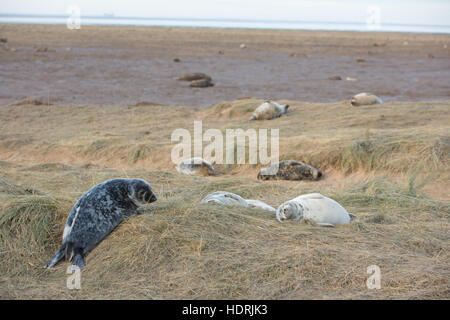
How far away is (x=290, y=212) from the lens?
3.88 metres

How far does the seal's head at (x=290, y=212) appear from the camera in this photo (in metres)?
3.88

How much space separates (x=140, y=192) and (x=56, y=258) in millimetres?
880

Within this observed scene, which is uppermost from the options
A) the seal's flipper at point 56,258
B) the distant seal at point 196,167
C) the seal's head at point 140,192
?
the seal's head at point 140,192

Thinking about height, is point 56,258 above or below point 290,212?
below

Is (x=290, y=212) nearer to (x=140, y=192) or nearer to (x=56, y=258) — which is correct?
(x=140, y=192)

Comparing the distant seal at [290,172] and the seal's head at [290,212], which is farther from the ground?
the seal's head at [290,212]

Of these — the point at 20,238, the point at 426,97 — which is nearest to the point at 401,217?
the point at 20,238

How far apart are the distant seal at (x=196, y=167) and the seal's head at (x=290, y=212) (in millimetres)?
2674

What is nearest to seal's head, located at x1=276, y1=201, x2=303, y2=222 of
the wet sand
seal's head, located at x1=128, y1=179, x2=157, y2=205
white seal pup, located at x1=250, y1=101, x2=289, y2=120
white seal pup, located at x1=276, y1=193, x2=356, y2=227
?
white seal pup, located at x1=276, y1=193, x2=356, y2=227

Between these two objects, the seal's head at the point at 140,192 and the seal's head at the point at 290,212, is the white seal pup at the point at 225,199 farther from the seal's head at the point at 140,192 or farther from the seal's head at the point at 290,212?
the seal's head at the point at 140,192

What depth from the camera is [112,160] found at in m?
7.34

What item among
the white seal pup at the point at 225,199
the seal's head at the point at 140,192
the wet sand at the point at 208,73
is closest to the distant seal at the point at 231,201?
the white seal pup at the point at 225,199

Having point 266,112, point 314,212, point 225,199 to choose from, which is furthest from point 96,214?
point 266,112

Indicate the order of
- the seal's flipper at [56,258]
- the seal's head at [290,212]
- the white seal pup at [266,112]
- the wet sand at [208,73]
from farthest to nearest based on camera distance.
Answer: the wet sand at [208,73] < the white seal pup at [266,112] < the seal's head at [290,212] < the seal's flipper at [56,258]
